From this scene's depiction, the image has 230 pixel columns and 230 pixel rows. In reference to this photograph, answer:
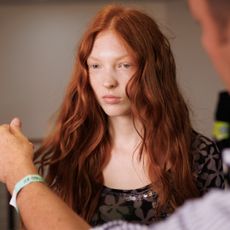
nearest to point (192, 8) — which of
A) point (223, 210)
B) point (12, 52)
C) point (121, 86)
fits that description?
point (223, 210)

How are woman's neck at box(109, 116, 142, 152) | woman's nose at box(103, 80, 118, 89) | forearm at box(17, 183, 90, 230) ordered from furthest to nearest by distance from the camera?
1. woman's neck at box(109, 116, 142, 152)
2. woman's nose at box(103, 80, 118, 89)
3. forearm at box(17, 183, 90, 230)

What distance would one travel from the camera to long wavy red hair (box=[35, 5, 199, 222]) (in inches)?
44.8

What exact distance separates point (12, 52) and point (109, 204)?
3.31m

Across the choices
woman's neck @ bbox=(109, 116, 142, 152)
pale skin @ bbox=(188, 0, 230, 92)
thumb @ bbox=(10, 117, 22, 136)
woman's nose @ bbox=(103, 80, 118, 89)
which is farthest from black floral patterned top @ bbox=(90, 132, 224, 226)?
pale skin @ bbox=(188, 0, 230, 92)

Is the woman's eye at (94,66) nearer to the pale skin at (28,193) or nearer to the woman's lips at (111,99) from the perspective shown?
the woman's lips at (111,99)

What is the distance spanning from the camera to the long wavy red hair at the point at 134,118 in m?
1.14

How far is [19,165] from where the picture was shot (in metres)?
0.76

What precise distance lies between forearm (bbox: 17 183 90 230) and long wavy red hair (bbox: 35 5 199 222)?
41 centimetres

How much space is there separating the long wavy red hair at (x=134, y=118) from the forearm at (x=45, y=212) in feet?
1.34

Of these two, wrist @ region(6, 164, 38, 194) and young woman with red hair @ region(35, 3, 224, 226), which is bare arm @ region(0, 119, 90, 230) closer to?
wrist @ region(6, 164, 38, 194)

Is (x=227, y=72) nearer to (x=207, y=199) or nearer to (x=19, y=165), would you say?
(x=207, y=199)

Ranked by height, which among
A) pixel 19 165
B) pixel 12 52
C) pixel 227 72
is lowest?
pixel 12 52

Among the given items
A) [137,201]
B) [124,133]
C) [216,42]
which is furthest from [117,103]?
[216,42]

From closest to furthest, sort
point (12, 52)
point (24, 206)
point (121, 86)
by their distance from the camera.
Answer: point (24, 206), point (121, 86), point (12, 52)
